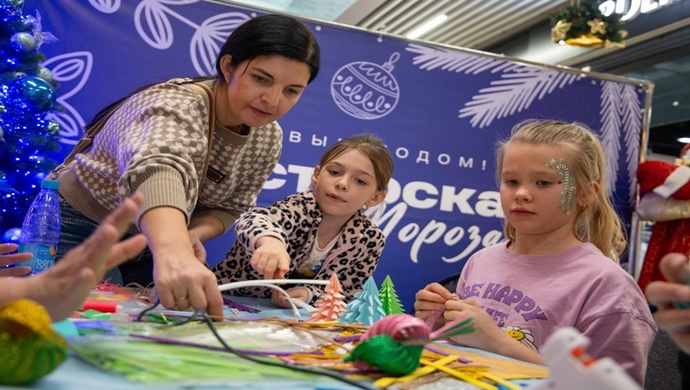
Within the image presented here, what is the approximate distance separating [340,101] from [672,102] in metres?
6.36

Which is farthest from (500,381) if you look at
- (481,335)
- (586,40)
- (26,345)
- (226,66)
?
(586,40)

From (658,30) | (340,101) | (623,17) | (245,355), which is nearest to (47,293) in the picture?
(245,355)

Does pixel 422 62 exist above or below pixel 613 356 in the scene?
above

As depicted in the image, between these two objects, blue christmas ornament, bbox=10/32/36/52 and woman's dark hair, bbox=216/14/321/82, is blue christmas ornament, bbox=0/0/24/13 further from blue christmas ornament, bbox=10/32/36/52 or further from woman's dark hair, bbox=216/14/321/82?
woman's dark hair, bbox=216/14/321/82

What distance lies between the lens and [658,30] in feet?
20.7

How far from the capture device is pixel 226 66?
163 cm

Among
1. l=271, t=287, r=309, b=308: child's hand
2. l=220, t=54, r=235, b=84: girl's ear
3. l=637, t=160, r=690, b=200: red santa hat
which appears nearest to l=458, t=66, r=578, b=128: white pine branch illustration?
l=637, t=160, r=690, b=200: red santa hat

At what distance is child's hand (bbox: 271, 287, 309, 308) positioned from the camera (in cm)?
167

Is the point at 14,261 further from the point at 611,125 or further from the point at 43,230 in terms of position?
the point at 611,125

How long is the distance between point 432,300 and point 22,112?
7.64 feet

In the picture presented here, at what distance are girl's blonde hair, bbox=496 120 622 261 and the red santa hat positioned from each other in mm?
2279

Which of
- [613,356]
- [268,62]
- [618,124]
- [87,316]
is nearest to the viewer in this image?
[87,316]

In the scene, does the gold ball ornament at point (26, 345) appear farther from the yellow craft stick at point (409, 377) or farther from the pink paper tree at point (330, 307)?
the pink paper tree at point (330, 307)

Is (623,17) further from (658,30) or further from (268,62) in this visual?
(268,62)
